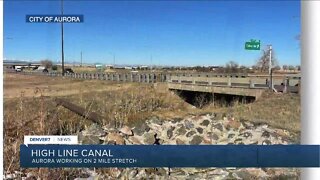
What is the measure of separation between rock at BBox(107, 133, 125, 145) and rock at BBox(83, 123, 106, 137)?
5 cm

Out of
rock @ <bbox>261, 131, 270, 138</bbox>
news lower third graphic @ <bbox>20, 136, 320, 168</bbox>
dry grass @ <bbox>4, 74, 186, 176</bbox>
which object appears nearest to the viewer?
news lower third graphic @ <bbox>20, 136, 320, 168</bbox>

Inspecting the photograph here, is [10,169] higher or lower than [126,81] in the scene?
lower

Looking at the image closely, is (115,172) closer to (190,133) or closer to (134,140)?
(134,140)

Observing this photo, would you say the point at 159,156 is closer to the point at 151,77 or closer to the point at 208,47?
the point at 151,77

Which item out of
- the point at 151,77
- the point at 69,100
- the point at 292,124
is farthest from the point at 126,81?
the point at 292,124

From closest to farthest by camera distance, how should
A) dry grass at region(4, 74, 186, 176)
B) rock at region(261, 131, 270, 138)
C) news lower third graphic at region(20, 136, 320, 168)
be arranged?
news lower third graphic at region(20, 136, 320, 168)
dry grass at region(4, 74, 186, 176)
rock at region(261, 131, 270, 138)

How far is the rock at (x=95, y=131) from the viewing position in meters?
3.62

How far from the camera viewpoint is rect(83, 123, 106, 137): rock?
3622 millimetres

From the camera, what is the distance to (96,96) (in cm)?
373

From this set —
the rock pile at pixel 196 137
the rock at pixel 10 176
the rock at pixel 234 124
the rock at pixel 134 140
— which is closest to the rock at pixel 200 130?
the rock pile at pixel 196 137

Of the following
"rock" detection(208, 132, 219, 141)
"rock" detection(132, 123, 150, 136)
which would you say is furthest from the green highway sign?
"rock" detection(132, 123, 150, 136)

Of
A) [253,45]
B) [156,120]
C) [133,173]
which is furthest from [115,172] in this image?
[253,45]

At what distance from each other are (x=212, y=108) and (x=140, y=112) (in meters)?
0.51

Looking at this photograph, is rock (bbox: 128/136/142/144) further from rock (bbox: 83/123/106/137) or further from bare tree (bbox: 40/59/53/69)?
bare tree (bbox: 40/59/53/69)
